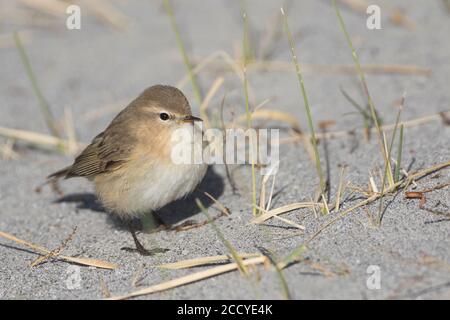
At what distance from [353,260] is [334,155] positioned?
68.1 inches

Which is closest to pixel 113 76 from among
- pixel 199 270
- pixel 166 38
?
pixel 166 38

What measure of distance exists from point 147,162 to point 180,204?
3.25 ft

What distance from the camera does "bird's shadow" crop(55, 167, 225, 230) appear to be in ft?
17.0

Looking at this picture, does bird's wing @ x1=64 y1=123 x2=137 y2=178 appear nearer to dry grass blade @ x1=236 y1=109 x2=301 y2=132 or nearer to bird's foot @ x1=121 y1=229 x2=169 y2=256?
bird's foot @ x1=121 y1=229 x2=169 y2=256

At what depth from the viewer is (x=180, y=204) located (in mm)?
5418

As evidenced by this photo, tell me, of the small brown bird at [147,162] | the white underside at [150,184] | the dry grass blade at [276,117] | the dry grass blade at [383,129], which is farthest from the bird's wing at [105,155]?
the dry grass blade at [383,129]

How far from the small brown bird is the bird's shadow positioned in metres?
0.45

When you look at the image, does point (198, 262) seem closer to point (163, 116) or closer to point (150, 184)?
point (150, 184)

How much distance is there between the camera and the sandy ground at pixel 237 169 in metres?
3.59

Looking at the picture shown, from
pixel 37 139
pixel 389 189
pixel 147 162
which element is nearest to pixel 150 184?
pixel 147 162

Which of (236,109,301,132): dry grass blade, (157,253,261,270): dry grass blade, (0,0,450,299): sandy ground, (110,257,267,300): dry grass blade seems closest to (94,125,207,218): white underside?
(0,0,450,299): sandy ground

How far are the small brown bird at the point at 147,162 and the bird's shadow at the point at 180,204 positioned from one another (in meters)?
0.45

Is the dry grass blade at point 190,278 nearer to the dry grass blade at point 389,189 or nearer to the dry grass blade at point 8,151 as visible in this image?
the dry grass blade at point 389,189

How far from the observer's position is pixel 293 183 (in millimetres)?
→ 4926
